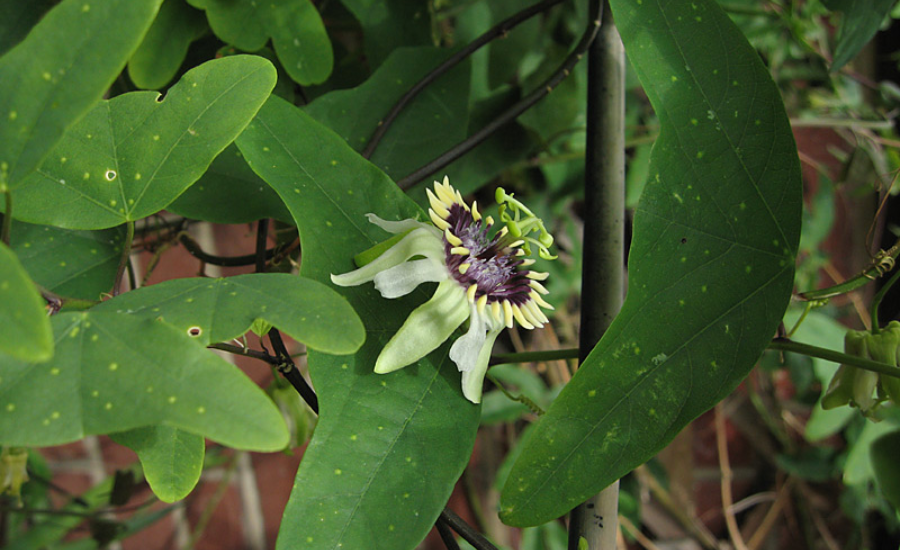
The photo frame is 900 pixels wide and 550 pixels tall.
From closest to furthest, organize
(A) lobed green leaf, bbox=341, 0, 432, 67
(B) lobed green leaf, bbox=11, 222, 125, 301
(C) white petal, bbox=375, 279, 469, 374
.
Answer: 1. (C) white petal, bbox=375, 279, 469, 374
2. (B) lobed green leaf, bbox=11, 222, 125, 301
3. (A) lobed green leaf, bbox=341, 0, 432, 67

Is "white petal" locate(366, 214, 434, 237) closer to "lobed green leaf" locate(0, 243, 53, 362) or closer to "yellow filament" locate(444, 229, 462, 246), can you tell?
"yellow filament" locate(444, 229, 462, 246)

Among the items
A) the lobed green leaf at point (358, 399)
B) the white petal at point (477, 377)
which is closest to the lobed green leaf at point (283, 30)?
the lobed green leaf at point (358, 399)

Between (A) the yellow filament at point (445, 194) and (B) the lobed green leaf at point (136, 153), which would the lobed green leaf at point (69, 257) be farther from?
(A) the yellow filament at point (445, 194)

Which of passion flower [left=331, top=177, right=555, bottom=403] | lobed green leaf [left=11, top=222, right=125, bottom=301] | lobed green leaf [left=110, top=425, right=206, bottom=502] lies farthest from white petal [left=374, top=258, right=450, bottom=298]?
lobed green leaf [left=11, top=222, right=125, bottom=301]

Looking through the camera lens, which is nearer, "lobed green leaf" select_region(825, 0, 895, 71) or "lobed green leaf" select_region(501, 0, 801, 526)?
"lobed green leaf" select_region(501, 0, 801, 526)

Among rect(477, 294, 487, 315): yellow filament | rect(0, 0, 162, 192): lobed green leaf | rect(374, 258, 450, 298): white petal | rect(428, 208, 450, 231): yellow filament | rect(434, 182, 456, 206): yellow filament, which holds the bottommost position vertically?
rect(477, 294, 487, 315): yellow filament

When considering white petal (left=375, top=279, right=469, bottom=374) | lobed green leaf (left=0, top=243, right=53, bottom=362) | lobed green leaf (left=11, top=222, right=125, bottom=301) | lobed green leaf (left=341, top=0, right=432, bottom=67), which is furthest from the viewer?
lobed green leaf (left=341, top=0, right=432, bottom=67)

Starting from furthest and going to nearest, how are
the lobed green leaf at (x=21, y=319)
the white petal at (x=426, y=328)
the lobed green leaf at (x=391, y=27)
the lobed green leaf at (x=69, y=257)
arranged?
1. the lobed green leaf at (x=391, y=27)
2. the lobed green leaf at (x=69, y=257)
3. the white petal at (x=426, y=328)
4. the lobed green leaf at (x=21, y=319)

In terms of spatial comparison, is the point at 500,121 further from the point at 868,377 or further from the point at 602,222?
the point at 868,377
